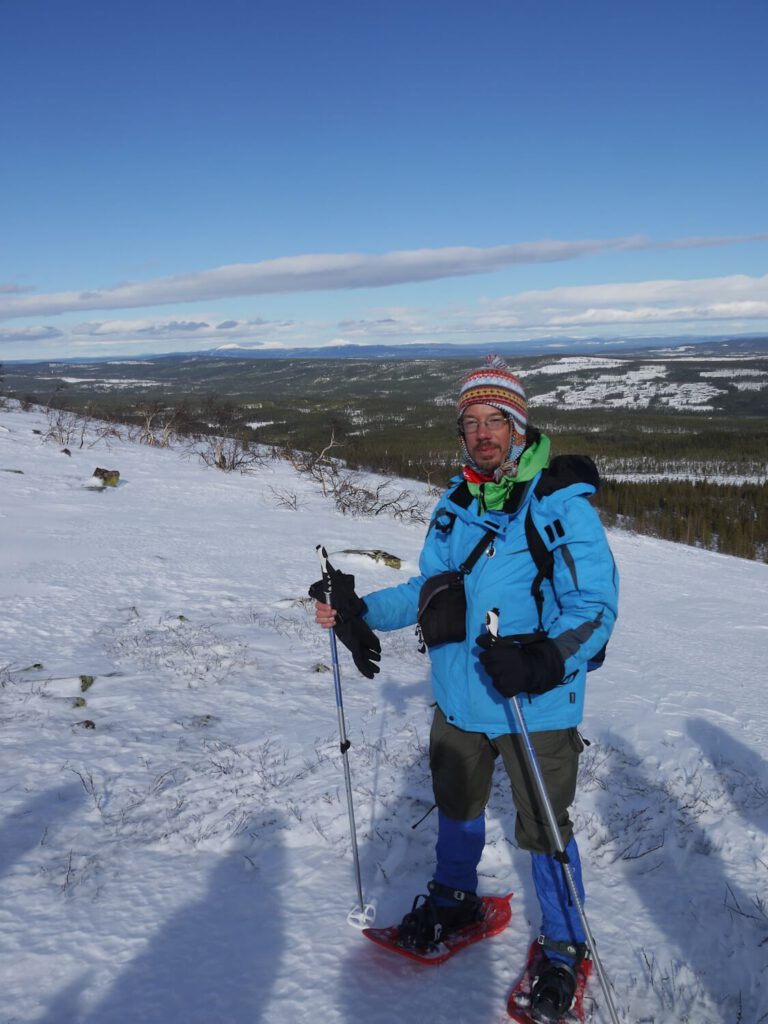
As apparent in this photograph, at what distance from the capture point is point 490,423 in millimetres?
2904

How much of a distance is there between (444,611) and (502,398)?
1027 mm

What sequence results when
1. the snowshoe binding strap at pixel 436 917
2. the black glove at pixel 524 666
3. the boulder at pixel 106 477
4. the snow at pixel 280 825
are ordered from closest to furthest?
the black glove at pixel 524 666 < the snow at pixel 280 825 < the snowshoe binding strap at pixel 436 917 < the boulder at pixel 106 477

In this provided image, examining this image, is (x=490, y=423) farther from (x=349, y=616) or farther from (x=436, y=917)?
(x=436, y=917)

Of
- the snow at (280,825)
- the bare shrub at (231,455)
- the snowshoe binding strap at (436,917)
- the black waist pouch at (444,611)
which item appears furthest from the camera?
the bare shrub at (231,455)

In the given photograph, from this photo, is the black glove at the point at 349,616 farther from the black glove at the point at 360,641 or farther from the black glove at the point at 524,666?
the black glove at the point at 524,666

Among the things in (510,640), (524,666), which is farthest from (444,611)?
(524,666)

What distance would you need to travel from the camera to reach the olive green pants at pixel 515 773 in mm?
2754

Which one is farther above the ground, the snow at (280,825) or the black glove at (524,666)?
the black glove at (524,666)

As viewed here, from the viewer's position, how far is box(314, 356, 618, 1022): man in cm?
253

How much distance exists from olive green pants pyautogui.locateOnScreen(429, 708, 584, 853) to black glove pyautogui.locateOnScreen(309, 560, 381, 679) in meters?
0.49

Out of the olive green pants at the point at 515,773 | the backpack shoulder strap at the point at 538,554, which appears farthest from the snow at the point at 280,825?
the backpack shoulder strap at the point at 538,554

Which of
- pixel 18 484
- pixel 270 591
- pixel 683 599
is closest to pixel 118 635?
pixel 270 591

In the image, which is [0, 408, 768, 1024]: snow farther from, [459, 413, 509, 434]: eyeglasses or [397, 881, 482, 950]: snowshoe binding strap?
[459, 413, 509, 434]: eyeglasses

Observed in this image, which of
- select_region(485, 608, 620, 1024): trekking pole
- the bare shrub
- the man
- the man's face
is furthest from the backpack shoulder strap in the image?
the bare shrub
